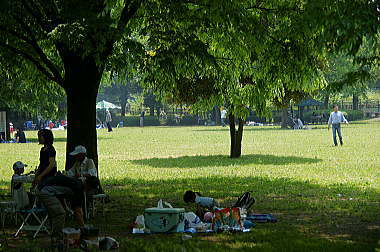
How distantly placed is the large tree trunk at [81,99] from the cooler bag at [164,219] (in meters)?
3.24

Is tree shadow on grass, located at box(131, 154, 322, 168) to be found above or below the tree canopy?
below

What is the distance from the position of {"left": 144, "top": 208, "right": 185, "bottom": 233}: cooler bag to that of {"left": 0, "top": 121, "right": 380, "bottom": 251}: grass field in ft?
0.70

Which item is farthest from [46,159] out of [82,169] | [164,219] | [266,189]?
[266,189]

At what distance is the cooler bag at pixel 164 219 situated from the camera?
29.8 ft

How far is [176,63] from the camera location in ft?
38.5

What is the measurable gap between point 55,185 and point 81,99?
3999 mm

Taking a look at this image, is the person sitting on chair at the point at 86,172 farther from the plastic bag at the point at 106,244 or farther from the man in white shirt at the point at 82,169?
the plastic bag at the point at 106,244

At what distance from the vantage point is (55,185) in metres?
8.45

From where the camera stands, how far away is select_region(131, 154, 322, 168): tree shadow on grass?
2144 cm

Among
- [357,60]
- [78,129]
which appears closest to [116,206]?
[78,129]

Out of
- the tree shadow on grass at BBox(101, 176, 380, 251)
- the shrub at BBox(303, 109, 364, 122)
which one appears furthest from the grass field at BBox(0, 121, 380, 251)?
the shrub at BBox(303, 109, 364, 122)

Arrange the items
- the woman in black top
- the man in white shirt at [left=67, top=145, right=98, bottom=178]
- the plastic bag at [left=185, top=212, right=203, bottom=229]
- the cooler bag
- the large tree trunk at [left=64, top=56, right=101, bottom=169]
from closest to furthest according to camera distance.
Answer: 1. the cooler bag
2. the plastic bag at [left=185, top=212, right=203, bottom=229]
3. the woman in black top
4. the man in white shirt at [left=67, top=145, right=98, bottom=178]
5. the large tree trunk at [left=64, top=56, right=101, bottom=169]

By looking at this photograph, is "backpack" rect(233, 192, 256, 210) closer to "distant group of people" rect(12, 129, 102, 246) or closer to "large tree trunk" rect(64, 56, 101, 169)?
"distant group of people" rect(12, 129, 102, 246)

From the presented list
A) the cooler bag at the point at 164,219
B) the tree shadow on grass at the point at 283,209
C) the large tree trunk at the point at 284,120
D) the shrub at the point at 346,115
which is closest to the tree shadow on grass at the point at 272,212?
the tree shadow on grass at the point at 283,209
